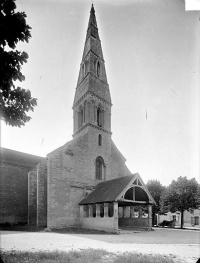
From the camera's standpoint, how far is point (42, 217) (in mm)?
21969

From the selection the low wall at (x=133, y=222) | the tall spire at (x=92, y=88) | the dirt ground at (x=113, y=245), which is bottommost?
the low wall at (x=133, y=222)

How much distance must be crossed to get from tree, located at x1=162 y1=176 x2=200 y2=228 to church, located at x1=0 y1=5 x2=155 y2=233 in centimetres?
737

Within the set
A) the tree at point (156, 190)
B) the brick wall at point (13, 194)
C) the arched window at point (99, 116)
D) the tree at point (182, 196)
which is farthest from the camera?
the tree at point (156, 190)

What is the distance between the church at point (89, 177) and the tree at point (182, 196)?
7.37 meters

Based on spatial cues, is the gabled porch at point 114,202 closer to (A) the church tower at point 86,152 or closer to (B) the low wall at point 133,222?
(B) the low wall at point 133,222

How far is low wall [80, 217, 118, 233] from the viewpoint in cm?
1794

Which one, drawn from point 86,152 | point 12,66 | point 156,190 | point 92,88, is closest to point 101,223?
point 86,152

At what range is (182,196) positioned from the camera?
31109mm

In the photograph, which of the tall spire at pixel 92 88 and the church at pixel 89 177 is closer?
the church at pixel 89 177

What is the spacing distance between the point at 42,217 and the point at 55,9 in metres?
18.6

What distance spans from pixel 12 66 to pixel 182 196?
2940 centimetres

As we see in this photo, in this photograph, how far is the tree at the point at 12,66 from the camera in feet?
25.3

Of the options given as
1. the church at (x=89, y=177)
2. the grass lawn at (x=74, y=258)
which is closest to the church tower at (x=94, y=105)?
the church at (x=89, y=177)

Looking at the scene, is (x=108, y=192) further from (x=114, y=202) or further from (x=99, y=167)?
(x=99, y=167)
